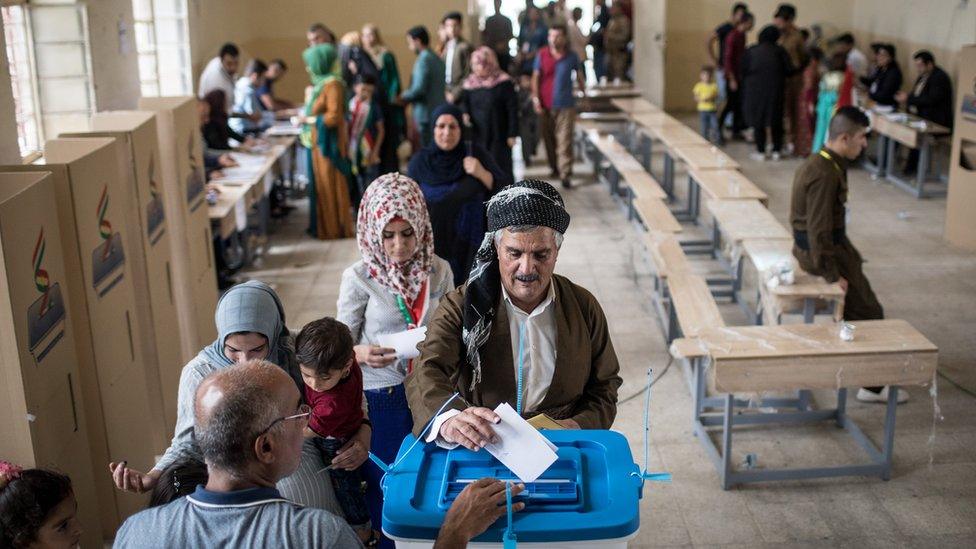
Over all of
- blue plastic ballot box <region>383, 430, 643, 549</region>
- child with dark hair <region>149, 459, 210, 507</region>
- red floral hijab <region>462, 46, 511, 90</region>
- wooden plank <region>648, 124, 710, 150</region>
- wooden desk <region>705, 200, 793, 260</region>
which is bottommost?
wooden desk <region>705, 200, 793, 260</region>

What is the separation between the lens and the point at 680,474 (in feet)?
16.5

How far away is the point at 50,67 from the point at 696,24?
11996 mm

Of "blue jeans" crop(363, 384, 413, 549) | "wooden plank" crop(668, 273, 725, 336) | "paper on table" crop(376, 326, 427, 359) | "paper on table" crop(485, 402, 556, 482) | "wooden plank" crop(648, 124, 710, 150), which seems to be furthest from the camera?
"wooden plank" crop(648, 124, 710, 150)

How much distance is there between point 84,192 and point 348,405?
156 cm

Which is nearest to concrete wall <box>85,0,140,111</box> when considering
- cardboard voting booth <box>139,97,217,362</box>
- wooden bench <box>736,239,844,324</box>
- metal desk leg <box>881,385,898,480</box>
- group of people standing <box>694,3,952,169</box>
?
cardboard voting booth <box>139,97,217,362</box>

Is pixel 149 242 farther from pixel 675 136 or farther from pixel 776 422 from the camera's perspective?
pixel 675 136

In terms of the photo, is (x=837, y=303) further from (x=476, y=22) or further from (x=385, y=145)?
(x=476, y=22)

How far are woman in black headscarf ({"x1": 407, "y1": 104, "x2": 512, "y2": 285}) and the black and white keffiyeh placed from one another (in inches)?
94.9

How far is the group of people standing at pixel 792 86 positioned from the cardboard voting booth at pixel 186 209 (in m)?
8.37

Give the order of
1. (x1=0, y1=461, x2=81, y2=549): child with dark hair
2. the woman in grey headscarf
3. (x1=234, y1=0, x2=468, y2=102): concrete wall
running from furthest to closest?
(x1=234, y1=0, x2=468, y2=102): concrete wall, the woman in grey headscarf, (x1=0, y1=461, x2=81, y2=549): child with dark hair

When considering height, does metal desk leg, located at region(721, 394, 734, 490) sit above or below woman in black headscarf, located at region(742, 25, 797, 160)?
below

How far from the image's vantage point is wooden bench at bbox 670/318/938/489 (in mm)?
4602

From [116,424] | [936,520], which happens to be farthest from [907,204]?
[116,424]

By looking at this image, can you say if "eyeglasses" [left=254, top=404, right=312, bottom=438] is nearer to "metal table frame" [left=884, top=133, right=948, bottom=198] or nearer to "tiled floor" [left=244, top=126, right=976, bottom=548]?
"tiled floor" [left=244, top=126, right=976, bottom=548]
